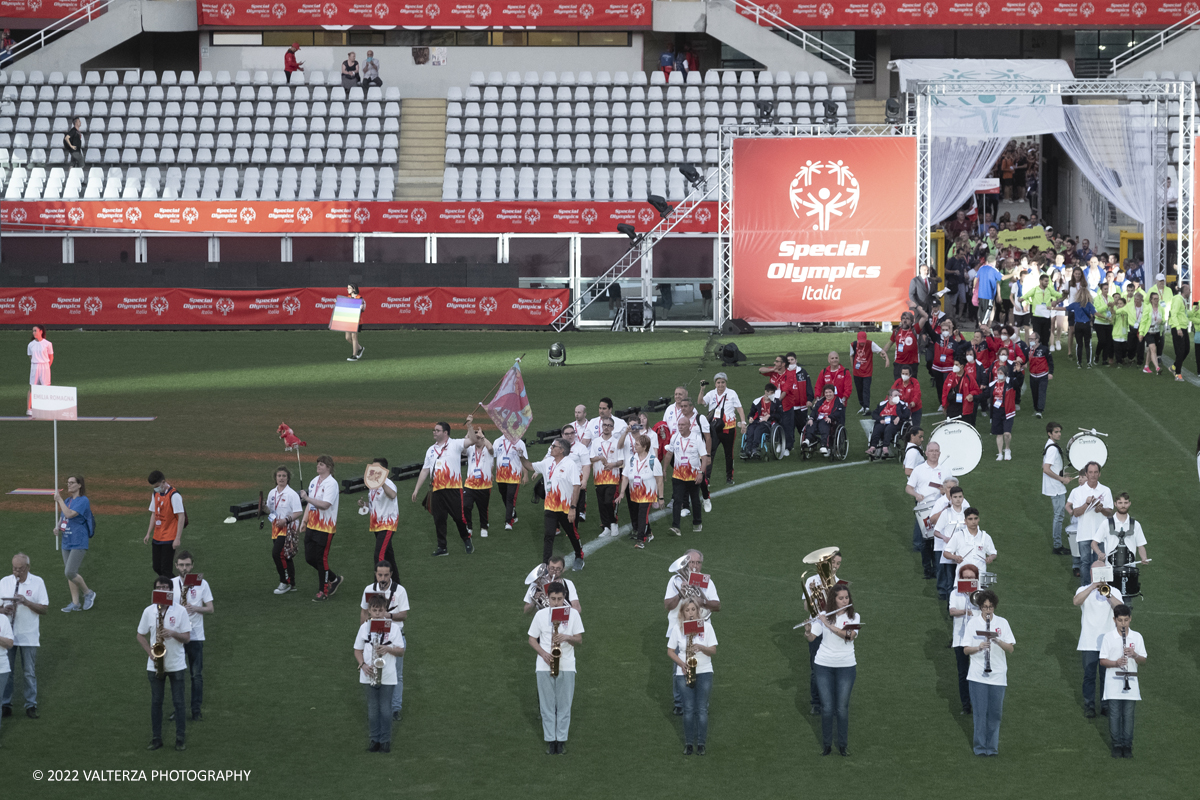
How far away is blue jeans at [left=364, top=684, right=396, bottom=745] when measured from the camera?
1255cm

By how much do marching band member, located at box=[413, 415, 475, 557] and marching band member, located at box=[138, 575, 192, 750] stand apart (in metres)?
5.35

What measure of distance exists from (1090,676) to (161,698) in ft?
27.3

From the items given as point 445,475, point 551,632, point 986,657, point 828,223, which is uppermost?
point 828,223

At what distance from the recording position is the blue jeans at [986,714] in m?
12.5

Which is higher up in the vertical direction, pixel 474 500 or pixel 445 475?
pixel 445 475

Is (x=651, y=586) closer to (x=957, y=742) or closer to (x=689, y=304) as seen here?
(x=957, y=742)

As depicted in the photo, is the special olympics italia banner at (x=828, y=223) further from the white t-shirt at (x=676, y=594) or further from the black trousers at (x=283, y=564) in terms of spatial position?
the white t-shirt at (x=676, y=594)

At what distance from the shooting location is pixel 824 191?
1395 inches

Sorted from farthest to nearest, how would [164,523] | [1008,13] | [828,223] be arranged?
[1008,13], [828,223], [164,523]

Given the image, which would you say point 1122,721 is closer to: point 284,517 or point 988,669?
point 988,669

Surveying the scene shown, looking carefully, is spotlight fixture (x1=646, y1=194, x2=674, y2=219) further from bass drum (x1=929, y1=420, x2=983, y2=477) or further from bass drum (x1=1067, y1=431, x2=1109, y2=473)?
bass drum (x1=1067, y1=431, x2=1109, y2=473)

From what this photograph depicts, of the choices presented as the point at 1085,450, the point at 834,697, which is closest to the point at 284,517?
the point at 834,697

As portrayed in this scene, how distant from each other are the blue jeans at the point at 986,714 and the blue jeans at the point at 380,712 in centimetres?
497

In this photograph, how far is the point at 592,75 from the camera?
4803cm
